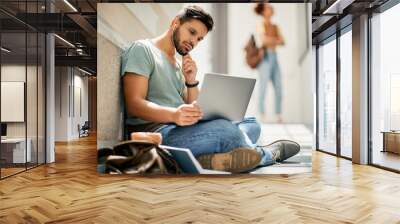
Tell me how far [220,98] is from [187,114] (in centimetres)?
56

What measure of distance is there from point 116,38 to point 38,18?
1811mm

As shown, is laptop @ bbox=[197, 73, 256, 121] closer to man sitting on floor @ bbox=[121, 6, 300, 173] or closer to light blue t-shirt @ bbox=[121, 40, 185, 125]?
man sitting on floor @ bbox=[121, 6, 300, 173]

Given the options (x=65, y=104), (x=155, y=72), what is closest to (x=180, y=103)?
(x=155, y=72)

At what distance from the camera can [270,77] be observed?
245 inches

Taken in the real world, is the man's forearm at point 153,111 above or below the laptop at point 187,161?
above

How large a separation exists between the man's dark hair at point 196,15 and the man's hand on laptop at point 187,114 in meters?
1.27

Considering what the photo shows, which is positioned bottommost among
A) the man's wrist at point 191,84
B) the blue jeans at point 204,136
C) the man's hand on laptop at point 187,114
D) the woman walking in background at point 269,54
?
the blue jeans at point 204,136

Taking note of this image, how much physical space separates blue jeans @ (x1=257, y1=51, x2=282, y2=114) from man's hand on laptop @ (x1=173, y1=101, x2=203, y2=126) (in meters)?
1.01

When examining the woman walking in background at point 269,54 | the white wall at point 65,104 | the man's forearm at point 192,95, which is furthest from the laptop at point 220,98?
the white wall at point 65,104

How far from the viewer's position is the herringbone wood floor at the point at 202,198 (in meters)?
3.77

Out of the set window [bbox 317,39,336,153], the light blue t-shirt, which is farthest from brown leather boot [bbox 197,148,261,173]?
window [bbox 317,39,336,153]

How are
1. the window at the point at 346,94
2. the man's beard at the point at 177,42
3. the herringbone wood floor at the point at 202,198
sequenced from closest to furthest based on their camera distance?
the herringbone wood floor at the point at 202,198, the man's beard at the point at 177,42, the window at the point at 346,94

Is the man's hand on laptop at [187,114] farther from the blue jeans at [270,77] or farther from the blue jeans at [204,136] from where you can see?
the blue jeans at [270,77]

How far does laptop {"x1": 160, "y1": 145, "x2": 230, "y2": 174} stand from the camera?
602 cm
